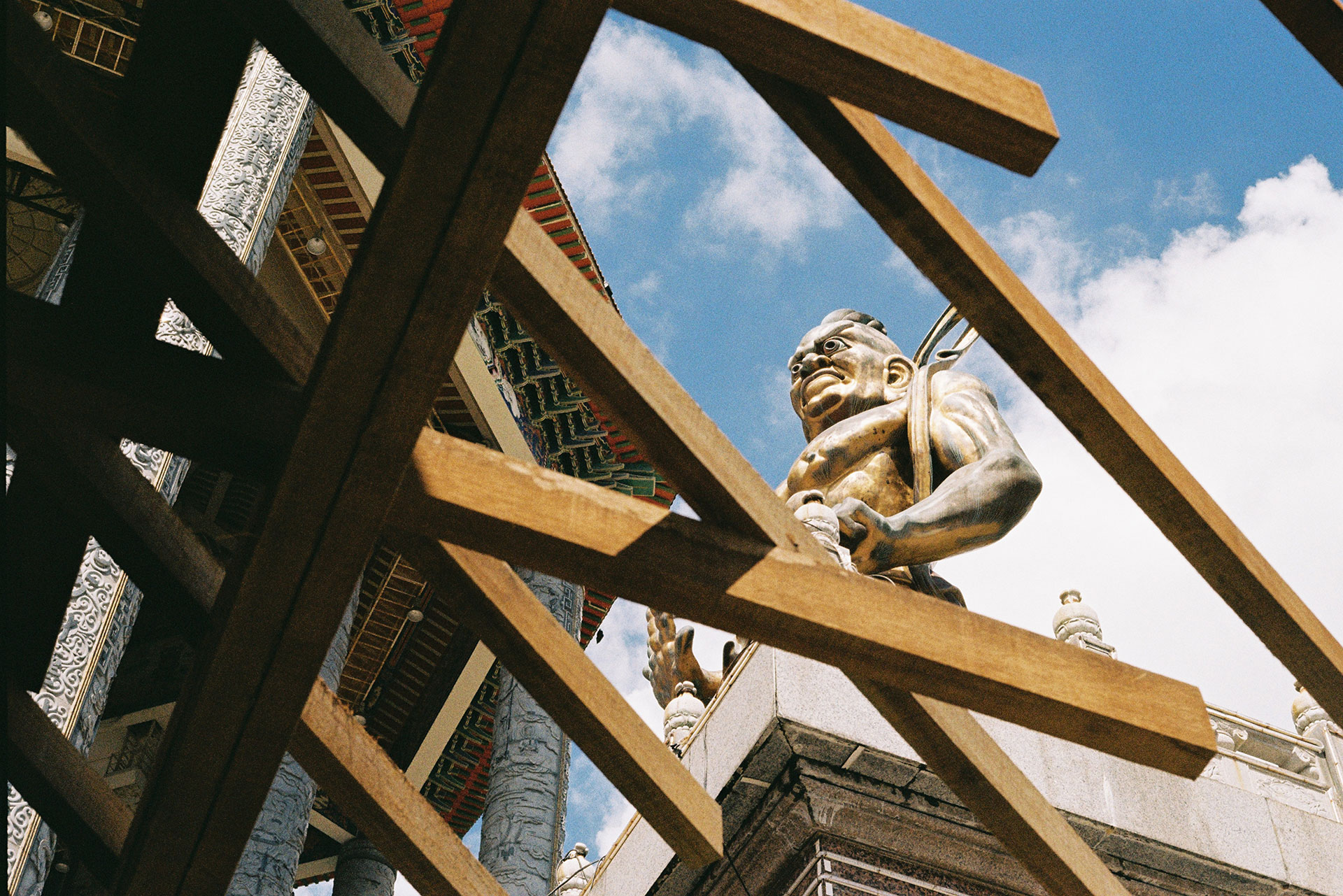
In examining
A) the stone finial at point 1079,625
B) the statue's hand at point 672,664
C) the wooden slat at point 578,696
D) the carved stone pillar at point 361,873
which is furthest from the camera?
the carved stone pillar at point 361,873

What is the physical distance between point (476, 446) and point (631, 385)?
30 centimetres

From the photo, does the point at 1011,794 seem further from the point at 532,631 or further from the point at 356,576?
the point at 356,576

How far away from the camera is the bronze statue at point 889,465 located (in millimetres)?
5477

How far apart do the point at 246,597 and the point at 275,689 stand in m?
0.24

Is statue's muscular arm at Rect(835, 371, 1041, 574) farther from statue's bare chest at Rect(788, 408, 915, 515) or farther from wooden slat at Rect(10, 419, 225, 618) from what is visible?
wooden slat at Rect(10, 419, 225, 618)

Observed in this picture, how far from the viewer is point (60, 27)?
566 inches

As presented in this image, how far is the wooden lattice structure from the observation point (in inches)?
78.5

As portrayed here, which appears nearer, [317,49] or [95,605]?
[317,49]

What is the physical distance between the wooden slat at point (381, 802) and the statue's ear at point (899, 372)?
3548mm

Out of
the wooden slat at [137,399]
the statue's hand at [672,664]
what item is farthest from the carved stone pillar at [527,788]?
the wooden slat at [137,399]

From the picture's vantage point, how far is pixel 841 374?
258 inches

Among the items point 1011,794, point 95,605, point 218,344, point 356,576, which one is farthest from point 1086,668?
point 95,605

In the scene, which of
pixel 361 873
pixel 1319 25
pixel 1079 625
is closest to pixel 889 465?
pixel 1079 625

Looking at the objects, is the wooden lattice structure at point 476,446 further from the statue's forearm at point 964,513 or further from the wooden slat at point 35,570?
the statue's forearm at point 964,513
